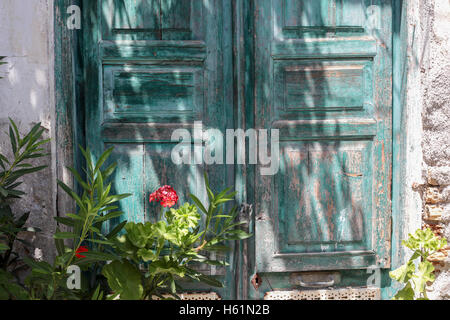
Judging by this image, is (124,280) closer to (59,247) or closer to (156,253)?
(156,253)

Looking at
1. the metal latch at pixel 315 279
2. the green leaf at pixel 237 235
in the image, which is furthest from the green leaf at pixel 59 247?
the metal latch at pixel 315 279

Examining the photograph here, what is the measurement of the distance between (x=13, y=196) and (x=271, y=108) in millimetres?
1595

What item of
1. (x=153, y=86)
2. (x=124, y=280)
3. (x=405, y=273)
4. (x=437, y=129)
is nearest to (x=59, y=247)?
(x=124, y=280)

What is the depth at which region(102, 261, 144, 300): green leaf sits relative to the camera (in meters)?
2.24

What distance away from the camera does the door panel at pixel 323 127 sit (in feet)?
8.69

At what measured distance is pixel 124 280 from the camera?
7.44 ft

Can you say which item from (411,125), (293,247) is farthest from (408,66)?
(293,247)

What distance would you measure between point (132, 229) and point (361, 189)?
146cm

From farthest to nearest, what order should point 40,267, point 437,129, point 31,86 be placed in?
point 437,129
point 31,86
point 40,267

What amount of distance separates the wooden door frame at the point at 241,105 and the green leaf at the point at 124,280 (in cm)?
52

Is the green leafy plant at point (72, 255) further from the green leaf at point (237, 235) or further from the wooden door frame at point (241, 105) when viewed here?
the green leaf at point (237, 235)

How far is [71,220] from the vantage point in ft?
7.46

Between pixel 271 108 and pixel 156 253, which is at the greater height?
pixel 271 108

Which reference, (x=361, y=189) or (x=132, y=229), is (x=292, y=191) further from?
(x=132, y=229)
